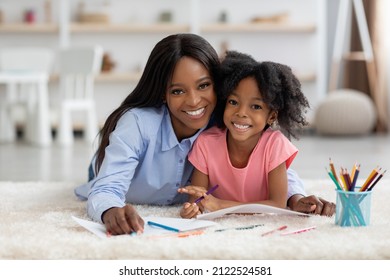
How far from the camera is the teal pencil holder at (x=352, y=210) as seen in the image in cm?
177

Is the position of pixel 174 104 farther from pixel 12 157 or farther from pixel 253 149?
pixel 12 157

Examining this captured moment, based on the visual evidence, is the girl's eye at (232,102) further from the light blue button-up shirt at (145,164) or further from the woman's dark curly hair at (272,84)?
the light blue button-up shirt at (145,164)

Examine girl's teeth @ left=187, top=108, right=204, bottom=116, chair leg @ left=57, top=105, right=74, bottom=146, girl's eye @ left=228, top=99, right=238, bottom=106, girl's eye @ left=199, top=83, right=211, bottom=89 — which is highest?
girl's eye @ left=199, top=83, right=211, bottom=89

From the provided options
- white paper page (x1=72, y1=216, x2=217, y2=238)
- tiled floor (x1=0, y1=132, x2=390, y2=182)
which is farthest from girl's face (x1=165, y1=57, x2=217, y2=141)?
tiled floor (x1=0, y1=132, x2=390, y2=182)

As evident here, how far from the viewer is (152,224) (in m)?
1.74

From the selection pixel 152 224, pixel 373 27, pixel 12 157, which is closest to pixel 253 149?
pixel 152 224

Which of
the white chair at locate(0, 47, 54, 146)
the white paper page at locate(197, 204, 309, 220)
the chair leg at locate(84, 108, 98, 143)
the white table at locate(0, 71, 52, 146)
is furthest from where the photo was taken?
the chair leg at locate(84, 108, 98, 143)

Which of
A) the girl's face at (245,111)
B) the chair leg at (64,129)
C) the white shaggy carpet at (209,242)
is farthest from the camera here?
the chair leg at (64,129)

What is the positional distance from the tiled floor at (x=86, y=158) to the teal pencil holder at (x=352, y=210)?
1.33 m

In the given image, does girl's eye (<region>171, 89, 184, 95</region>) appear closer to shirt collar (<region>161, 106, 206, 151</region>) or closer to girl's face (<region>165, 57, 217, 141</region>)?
girl's face (<region>165, 57, 217, 141</region>)

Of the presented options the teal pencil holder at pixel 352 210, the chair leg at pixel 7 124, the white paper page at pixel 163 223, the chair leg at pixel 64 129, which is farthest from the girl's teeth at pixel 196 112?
the chair leg at pixel 7 124

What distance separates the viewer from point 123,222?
1.67 meters

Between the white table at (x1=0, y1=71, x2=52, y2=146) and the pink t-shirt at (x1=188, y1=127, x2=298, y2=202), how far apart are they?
310cm

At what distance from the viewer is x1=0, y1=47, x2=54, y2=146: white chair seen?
5055 millimetres
